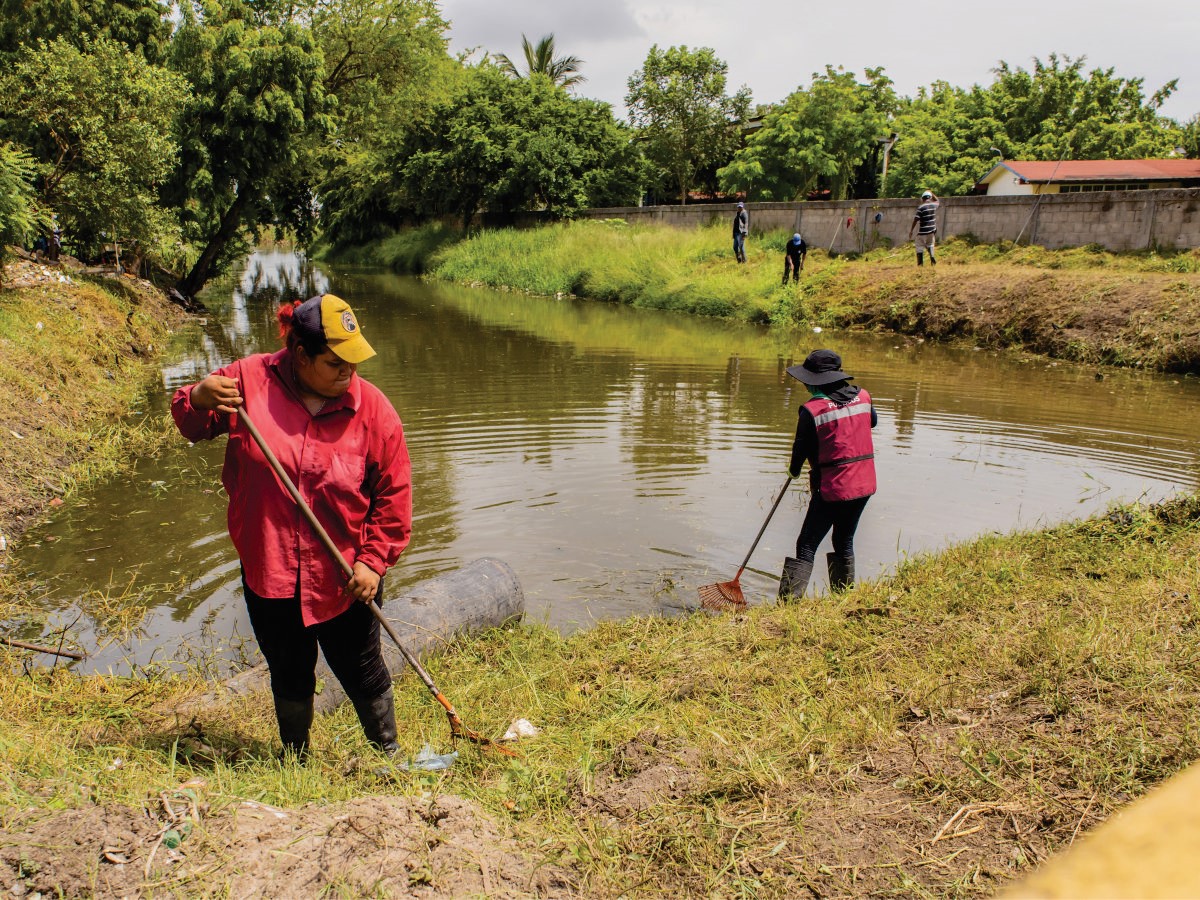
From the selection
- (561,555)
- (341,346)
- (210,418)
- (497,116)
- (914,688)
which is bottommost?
(561,555)

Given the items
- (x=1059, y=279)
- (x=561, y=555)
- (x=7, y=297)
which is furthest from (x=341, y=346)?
(x=1059, y=279)

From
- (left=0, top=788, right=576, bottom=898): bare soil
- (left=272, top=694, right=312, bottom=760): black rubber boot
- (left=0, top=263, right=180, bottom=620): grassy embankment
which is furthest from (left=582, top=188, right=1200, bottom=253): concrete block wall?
(left=0, top=788, right=576, bottom=898): bare soil

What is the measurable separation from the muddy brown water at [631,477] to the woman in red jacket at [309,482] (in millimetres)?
1940

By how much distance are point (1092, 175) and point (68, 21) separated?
29.5m

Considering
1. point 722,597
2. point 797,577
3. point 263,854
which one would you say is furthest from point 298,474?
point 797,577

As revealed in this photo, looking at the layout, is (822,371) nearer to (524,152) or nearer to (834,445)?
(834,445)

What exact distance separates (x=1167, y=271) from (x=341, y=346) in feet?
58.0

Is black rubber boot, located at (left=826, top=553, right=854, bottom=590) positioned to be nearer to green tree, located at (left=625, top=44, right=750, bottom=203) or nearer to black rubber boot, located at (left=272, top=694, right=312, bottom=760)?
black rubber boot, located at (left=272, top=694, right=312, bottom=760)

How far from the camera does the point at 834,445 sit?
17.4ft

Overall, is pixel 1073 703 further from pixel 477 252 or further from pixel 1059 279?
pixel 477 252

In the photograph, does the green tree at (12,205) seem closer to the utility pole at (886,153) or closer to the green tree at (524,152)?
the green tree at (524,152)

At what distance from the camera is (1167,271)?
53.4 feet

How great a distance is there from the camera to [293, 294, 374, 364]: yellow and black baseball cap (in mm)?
3080

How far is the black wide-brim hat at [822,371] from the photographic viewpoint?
208 inches
